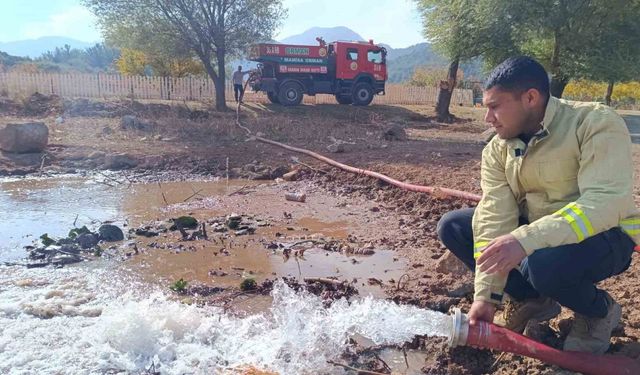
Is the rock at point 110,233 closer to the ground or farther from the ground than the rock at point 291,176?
closer to the ground

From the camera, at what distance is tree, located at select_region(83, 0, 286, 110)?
18688 mm

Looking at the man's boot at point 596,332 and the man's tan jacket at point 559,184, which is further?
the man's boot at point 596,332

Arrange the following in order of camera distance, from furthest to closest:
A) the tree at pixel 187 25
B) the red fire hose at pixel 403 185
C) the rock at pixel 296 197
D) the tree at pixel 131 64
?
the tree at pixel 131 64 → the tree at pixel 187 25 → the rock at pixel 296 197 → the red fire hose at pixel 403 185

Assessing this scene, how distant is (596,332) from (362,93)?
2105 cm

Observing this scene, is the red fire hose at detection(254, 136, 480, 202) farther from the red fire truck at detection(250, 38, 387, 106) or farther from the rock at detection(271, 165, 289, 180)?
the red fire truck at detection(250, 38, 387, 106)

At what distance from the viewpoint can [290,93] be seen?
2136 cm

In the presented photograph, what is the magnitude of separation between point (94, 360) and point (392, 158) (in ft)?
22.8

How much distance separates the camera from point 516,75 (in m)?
2.45

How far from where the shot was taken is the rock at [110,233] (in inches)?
204

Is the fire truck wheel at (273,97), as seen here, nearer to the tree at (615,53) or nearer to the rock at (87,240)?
the tree at (615,53)

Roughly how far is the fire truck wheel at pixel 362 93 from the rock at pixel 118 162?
14.4m

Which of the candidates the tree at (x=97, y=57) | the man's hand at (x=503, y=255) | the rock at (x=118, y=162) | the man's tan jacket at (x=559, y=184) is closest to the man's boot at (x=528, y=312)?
the man's tan jacket at (x=559, y=184)

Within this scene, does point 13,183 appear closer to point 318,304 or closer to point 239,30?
point 318,304

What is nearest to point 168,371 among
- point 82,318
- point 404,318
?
point 82,318
